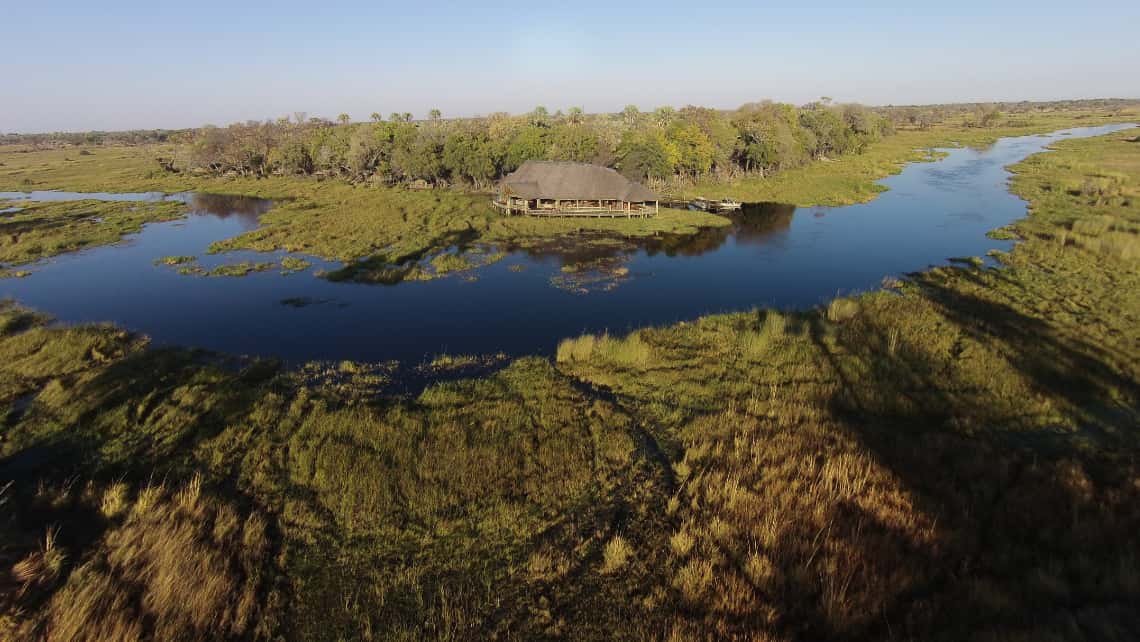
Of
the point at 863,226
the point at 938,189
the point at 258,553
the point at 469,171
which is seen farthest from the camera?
the point at 469,171

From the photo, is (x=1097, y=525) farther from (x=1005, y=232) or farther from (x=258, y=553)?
(x=1005, y=232)

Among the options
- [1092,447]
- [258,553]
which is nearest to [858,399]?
[1092,447]

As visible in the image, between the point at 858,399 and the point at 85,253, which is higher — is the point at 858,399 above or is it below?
below

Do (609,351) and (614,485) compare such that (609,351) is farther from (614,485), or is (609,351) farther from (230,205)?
(230,205)

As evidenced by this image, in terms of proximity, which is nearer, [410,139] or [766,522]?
[766,522]

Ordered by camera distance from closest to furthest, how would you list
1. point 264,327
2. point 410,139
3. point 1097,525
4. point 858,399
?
point 1097,525, point 858,399, point 264,327, point 410,139

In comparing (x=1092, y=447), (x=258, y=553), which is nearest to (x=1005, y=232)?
(x=1092, y=447)

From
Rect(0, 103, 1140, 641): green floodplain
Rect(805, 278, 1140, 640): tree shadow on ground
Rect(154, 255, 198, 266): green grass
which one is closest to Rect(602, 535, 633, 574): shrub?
Rect(0, 103, 1140, 641): green floodplain

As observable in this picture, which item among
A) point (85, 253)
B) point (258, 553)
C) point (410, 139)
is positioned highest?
point (410, 139)
